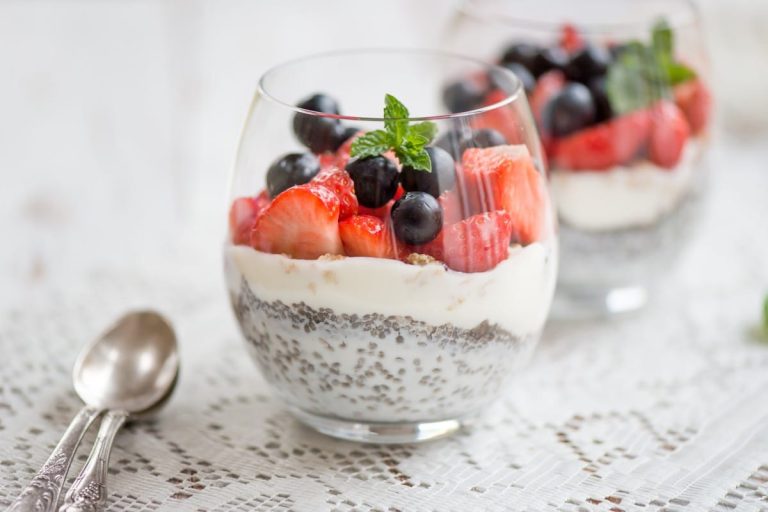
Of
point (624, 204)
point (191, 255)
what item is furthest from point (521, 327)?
point (191, 255)

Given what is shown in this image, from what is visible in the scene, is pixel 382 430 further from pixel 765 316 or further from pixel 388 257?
pixel 765 316

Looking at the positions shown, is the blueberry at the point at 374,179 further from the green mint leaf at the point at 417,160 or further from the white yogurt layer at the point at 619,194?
the white yogurt layer at the point at 619,194

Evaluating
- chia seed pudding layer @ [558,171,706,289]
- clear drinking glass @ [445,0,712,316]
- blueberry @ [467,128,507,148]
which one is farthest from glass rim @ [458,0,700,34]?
blueberry @ [467,128,507,148]

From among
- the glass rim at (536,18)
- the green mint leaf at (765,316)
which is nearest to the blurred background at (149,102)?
the glass rim at (536,18)

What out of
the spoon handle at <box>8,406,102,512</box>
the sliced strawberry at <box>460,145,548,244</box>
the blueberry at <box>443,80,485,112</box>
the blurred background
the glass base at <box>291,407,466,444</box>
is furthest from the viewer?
the blurred background

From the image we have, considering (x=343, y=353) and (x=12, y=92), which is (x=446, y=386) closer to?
(x=343, y=353)

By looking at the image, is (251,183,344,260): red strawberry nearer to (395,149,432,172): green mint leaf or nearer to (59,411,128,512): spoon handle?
(395,149,432,172): green mint leaf

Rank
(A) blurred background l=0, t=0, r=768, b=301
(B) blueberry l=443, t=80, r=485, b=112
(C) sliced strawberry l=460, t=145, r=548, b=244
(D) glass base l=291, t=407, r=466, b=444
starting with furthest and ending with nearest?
(A) blurred background l=0, t=0, r=768, b=301 → (B) blueberry l=443, t=80, r=485, b=112 → (D) glass base l=291, t=407, r=466, b=444 → (C) sliced strawberry l=460, t=145, r=548, b=244
